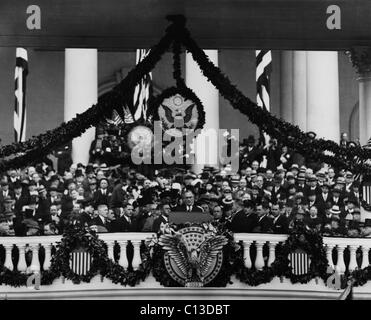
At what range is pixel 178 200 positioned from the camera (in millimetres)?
33875

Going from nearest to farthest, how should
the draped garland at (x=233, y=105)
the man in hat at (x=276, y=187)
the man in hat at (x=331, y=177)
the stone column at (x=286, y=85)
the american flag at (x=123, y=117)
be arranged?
the draped garland at (x=233, y=105), the man in hat at (x=276, y=187), the man in hat at (x=331, y=177), the american flag at (x=123, y=117), the stone column at (x=286, y=85)

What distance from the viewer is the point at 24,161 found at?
32938 mm

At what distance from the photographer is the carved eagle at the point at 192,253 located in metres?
33.9

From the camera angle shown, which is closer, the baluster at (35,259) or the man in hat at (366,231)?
the baluster at (35,259)

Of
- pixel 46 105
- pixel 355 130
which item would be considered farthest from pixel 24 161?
pixel 355 130

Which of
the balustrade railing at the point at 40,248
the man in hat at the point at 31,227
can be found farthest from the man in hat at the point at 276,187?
the man in hat at the point at 31,227

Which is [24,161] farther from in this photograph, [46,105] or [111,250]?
[46,105]

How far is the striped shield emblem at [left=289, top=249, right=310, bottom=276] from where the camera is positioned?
3450cm

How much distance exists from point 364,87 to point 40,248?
33.3 feet

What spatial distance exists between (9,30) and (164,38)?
10.1 feet

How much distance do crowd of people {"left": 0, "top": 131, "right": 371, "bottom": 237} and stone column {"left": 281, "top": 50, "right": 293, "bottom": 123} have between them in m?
9.75

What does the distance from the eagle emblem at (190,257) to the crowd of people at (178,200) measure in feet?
1.18

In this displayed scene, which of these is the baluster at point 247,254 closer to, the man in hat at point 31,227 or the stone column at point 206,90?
the man in hat at point 31,227

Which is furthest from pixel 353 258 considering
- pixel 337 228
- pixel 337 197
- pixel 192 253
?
pixel 192 253
